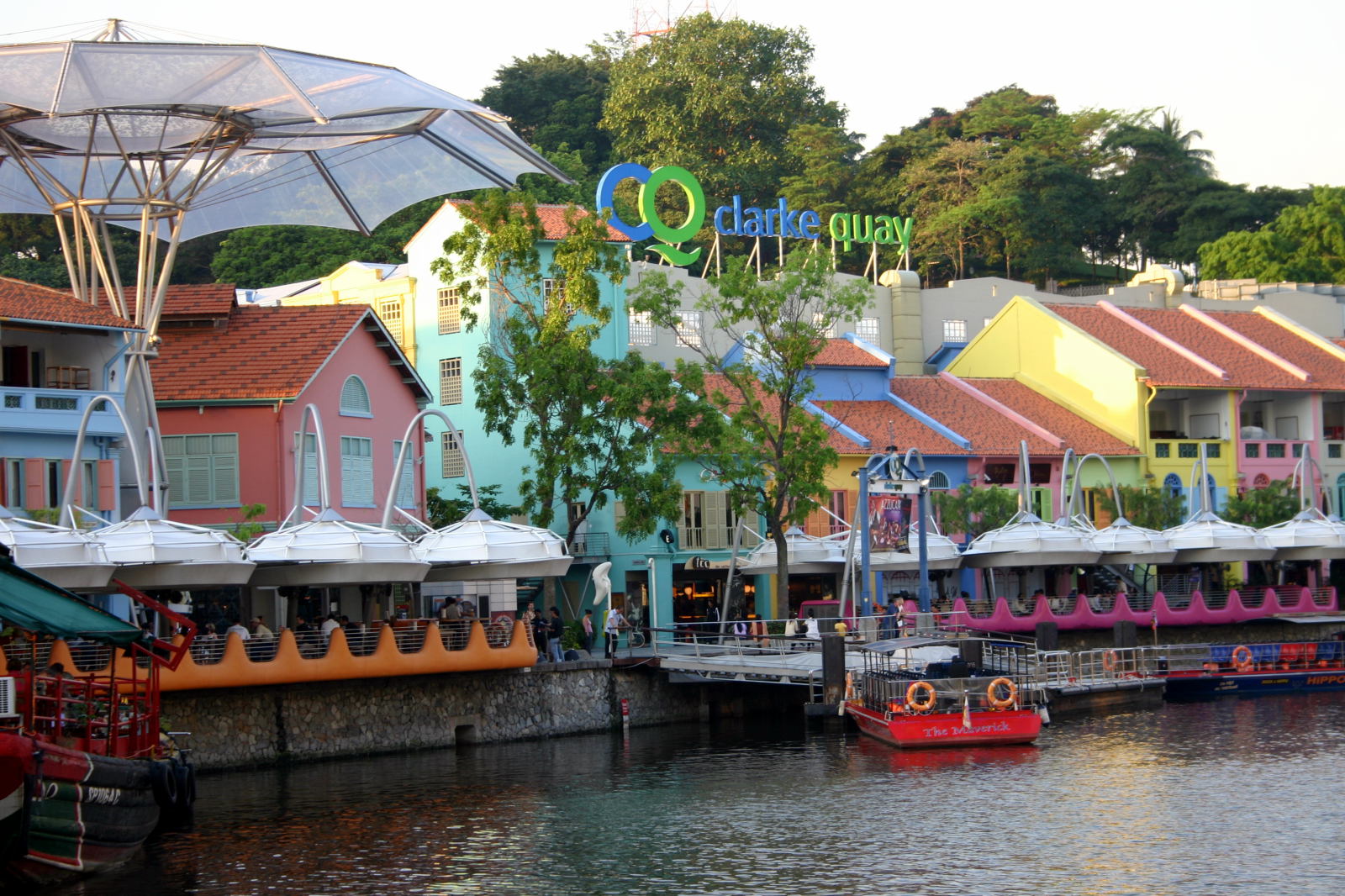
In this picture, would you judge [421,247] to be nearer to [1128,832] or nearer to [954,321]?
[954,321]

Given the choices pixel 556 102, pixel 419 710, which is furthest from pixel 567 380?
pixel 556 102

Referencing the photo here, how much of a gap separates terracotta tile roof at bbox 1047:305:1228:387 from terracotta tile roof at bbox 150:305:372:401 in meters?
33.1

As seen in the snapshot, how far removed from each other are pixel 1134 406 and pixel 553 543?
33064 mm

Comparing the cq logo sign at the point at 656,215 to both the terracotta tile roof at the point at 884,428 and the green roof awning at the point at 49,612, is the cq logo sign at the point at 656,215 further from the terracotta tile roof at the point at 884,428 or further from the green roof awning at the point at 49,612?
the green roof awning at the point at 49,612

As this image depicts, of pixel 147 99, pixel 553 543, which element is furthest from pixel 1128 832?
pixel 147 99

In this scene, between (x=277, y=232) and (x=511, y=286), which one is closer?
(x=511, y=286)

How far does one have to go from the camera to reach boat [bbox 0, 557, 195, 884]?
23.2 metres

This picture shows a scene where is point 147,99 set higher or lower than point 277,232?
lower

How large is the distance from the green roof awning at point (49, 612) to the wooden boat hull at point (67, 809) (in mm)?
1599

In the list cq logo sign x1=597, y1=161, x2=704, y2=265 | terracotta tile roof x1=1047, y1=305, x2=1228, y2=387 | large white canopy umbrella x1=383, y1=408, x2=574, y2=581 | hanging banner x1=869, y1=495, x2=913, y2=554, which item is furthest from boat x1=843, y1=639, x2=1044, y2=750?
terracotta tile roof x1=1047, y1=305, x2=1228, y2=387

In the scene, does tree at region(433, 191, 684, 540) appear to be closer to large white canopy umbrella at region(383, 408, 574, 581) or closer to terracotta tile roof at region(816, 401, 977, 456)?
large white canopy umbrella at region(383, 408, 574, 581)

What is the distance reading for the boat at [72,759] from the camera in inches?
913

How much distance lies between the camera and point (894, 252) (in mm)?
92500

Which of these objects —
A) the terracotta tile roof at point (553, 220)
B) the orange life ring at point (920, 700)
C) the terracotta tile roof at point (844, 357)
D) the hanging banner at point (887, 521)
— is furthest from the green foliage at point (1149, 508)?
the orange life ring at point (920, 700)
